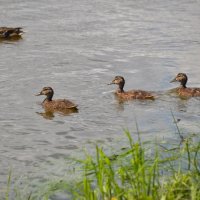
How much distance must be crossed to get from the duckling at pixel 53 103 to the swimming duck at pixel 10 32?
546cm

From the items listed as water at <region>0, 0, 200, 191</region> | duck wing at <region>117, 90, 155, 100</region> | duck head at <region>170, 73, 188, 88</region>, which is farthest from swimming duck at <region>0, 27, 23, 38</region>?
duck head at <region>170, 73, 188, 88</region>

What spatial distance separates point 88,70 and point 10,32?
14.1ft

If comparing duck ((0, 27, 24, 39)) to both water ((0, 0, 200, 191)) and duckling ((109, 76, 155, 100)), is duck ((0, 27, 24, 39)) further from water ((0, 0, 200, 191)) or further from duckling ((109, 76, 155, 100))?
duckling ((109, 76, 155, 100))

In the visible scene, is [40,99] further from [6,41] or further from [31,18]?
[31,18]

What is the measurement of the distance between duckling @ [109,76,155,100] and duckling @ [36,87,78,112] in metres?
1.18

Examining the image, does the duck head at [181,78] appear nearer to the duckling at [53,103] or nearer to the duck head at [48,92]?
the duckling at [53,103]

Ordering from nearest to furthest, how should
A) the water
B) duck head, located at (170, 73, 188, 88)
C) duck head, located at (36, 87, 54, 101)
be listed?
the water, duck head, located at (36, 87, 54, 101), duck head, located at (170, 73, 188, 88)

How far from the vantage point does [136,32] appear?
17391mm

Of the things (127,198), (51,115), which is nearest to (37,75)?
(51,115)

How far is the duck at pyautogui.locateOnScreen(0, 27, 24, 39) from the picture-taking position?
55.3 ft

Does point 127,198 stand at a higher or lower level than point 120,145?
higher

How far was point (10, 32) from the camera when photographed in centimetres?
1706

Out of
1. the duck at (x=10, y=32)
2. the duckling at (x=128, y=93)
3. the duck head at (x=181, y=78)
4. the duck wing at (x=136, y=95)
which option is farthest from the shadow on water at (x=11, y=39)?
the duck head at (x=181, y=78)

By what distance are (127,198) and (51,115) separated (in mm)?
5827
